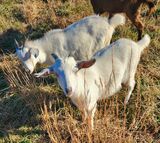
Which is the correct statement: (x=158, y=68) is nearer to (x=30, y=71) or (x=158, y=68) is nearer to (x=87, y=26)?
(x=87, y=26)

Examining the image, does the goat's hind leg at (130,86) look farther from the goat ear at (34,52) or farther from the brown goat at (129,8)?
the brown goat at (129,8)

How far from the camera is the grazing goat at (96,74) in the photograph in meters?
5.17

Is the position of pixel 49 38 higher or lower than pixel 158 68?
higher

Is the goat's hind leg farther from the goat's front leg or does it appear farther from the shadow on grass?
the shadow on grass

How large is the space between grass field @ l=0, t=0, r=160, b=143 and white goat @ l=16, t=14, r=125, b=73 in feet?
1.37

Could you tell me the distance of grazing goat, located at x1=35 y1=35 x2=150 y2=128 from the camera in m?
5.17

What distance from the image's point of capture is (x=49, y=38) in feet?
23.2

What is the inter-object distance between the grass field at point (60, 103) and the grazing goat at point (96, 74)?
0.55 ft

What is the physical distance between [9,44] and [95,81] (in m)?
2.96

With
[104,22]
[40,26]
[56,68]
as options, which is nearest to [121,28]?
[104,22]

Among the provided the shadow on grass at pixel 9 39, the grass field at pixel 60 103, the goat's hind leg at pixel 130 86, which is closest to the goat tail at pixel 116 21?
the grass field at pixel 60 103

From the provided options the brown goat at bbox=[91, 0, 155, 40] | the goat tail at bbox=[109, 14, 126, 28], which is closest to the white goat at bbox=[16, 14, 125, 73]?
the goat tail at bbox=[109, 14, 126, 28]

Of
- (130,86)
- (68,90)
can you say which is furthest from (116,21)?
(68,90)

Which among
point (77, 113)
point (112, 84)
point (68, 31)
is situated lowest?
point (77, 113)
